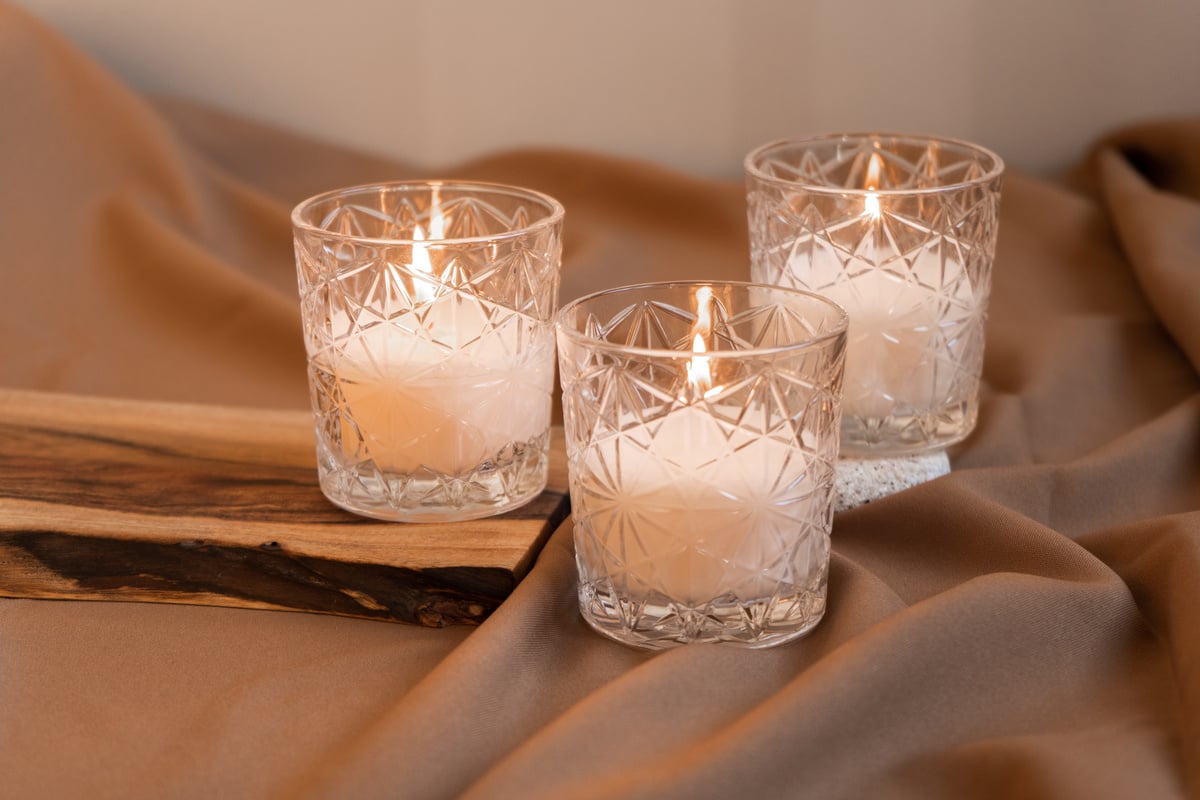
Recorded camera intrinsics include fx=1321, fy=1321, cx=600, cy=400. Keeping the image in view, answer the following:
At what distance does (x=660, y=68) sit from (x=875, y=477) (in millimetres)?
919

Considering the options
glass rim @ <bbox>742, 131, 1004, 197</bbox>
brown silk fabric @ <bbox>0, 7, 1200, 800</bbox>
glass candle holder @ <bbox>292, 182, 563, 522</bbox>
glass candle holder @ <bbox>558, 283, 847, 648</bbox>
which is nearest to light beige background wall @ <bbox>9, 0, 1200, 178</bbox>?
brown silk fabric @ <bbox>0, 7, 1200, 800</bbox>

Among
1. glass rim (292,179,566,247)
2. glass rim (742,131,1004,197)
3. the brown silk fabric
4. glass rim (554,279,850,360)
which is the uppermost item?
glass rim (742,131,1004,197)

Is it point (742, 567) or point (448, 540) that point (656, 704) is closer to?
point (742, 567)

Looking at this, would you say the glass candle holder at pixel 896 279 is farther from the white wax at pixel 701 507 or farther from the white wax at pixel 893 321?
the white wax at pixel 701 507

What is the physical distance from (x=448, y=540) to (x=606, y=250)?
2.41ft

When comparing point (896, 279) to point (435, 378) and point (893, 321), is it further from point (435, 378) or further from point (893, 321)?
point (435, 378)

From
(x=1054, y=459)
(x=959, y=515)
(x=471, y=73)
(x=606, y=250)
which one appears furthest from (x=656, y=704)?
(x=471, y=73)

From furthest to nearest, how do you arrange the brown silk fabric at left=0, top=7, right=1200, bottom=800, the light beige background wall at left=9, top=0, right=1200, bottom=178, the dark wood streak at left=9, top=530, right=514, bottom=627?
the light beige background wall at left=9, top=0, right=1200, bottom=178 < the dark wood streak at left=9, top=530, right=514, bottom=627 < the brown silk fabric at left=0, top=7, right=1200, bottom=800

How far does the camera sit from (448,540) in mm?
952

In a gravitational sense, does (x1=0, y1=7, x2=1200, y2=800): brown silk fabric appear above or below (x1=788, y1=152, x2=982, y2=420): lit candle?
below

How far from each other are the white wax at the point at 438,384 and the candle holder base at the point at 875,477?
0.27 meters

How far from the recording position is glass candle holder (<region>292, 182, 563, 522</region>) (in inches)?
38.0

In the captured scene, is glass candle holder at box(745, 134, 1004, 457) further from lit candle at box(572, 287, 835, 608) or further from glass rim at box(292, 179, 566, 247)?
lit candle at box(572, 287, 835, 608)

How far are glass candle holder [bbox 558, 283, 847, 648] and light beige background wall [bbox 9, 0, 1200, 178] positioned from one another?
3.25ft
